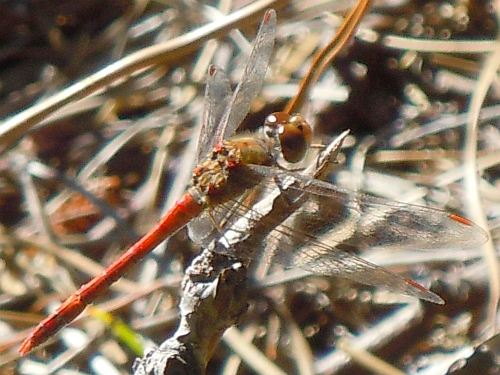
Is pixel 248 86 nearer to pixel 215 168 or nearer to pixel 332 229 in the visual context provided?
pixel 215 168

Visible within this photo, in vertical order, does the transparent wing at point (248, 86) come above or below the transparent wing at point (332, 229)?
above

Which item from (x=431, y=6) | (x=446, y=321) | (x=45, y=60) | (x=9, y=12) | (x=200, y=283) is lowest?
(x=446, y=321)

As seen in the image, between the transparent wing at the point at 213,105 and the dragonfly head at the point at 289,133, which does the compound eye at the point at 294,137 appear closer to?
the dragonfly head at the point at 289,133

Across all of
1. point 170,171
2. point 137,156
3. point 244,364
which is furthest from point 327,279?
point 137,156

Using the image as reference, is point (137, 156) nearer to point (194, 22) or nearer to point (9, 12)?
point (194, 22)

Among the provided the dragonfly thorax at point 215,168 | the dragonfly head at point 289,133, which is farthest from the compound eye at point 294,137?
the dragonfly thorax at point 215,168

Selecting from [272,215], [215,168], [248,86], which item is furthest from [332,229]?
[248,86]

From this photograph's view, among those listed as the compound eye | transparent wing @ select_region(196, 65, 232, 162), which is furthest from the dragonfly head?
transparent wing @ select_region(196, 65, 232, 162)
